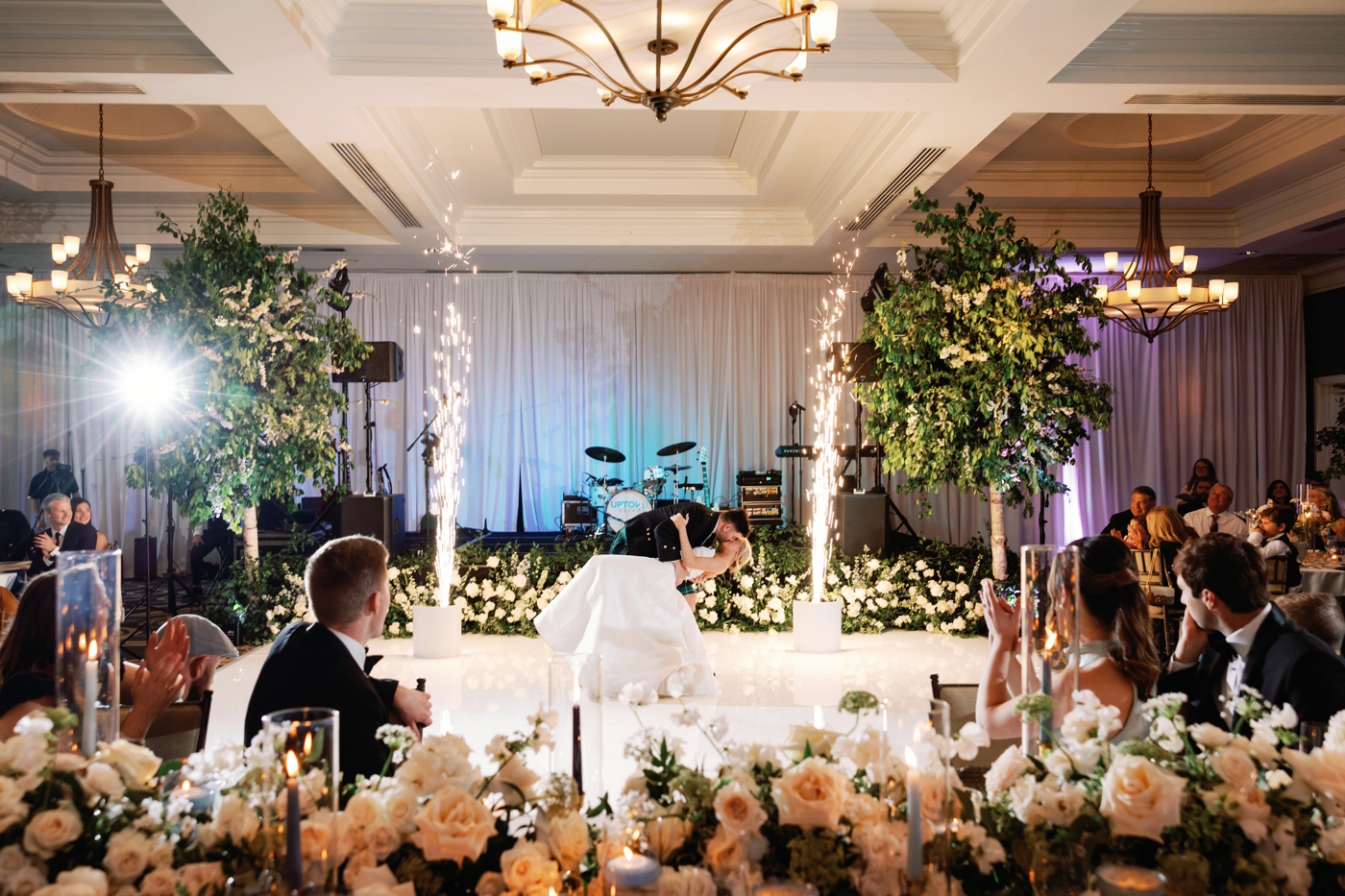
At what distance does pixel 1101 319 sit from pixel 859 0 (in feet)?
10.3

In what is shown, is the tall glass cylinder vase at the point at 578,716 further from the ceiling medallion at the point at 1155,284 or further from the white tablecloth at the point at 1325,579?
the ceiling medallion at the point at 1155,284

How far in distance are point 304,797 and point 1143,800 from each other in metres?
1.20

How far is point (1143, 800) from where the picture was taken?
146 centimetres

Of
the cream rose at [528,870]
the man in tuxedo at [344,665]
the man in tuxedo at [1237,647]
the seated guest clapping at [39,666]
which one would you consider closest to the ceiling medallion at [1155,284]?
the man in tuxedo at [1237,647]

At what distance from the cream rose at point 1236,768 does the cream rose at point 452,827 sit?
1130 millimetres

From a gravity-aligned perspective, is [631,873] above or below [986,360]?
below

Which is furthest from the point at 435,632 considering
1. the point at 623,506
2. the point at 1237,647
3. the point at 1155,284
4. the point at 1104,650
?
the point at 1155,284

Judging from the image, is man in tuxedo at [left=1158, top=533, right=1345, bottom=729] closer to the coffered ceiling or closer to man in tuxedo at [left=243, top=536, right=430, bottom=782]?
man in tuxedo at [left=243, top=536, right=430, bottom=782]

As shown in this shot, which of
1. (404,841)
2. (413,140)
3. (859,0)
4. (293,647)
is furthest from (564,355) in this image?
(404,841)

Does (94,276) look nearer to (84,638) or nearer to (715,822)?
(84,638)

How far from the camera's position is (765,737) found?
1.90 m

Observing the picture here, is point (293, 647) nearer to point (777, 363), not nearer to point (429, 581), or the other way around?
point (429, 581)

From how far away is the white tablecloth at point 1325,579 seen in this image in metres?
6.23

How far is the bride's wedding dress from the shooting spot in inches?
235
